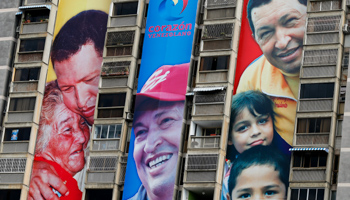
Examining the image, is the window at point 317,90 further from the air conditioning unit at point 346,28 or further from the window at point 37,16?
the window at point 37,16

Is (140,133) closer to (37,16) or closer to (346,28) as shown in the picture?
(37,16)

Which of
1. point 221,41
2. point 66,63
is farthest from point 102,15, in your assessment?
→ point 221,41

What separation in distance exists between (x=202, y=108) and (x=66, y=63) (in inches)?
474

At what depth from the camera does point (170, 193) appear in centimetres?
7462

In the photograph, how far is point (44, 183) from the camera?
3098 inches

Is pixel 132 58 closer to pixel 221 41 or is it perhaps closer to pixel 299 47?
pixel 221 41

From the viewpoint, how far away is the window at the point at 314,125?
2830 inches

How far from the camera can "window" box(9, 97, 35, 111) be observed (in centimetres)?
8106

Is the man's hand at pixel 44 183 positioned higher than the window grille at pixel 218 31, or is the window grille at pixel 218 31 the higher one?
the window grille at pixel 218 31

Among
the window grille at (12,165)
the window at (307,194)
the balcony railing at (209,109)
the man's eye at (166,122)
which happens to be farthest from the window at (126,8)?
the window at (307,194)

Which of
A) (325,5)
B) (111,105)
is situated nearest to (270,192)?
(325,5)

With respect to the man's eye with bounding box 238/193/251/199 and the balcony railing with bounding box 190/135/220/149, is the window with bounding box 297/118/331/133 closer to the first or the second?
the man's eye with bounding box 238/193/251/199

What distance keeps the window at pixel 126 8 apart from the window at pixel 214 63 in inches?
300

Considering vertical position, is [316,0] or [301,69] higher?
[316,0]
